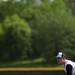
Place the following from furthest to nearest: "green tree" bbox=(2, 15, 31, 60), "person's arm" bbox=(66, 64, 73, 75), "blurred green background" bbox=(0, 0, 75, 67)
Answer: "green tree" bbox=(2, 15, 31, 60) → "blurred green background" bbox=(0, 0, 75, 67) → "person's arm" bbox=(66, 64, 73, 75)

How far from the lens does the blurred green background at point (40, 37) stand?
4006 centimetres

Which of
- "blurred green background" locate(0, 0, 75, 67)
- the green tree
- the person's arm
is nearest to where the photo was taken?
the person's arm

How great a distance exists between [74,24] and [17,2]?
50.7ft

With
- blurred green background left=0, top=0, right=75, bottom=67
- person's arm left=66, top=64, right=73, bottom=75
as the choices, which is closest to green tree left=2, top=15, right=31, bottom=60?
blurred green background left=0, top=0, right=75, bottom=67

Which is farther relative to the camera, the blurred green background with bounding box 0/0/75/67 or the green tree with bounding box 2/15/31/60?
the green tree with bounding box 2/15/31/60

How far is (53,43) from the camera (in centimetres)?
→ 4044

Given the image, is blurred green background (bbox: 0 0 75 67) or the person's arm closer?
the person's arm

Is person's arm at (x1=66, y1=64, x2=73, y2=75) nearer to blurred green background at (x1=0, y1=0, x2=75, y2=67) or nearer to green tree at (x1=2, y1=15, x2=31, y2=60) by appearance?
blurred green background at (x1=0, y1=0, x2=75, y2=67)

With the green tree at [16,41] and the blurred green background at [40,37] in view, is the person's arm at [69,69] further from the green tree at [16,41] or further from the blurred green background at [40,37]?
the green tree at [16,41]

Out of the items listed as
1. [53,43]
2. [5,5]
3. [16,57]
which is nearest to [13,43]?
[16,57]

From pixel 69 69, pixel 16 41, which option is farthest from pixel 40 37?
pixel 69 69

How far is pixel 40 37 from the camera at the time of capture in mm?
42000

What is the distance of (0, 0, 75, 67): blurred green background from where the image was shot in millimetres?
40062

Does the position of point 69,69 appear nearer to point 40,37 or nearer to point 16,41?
point 40,37
